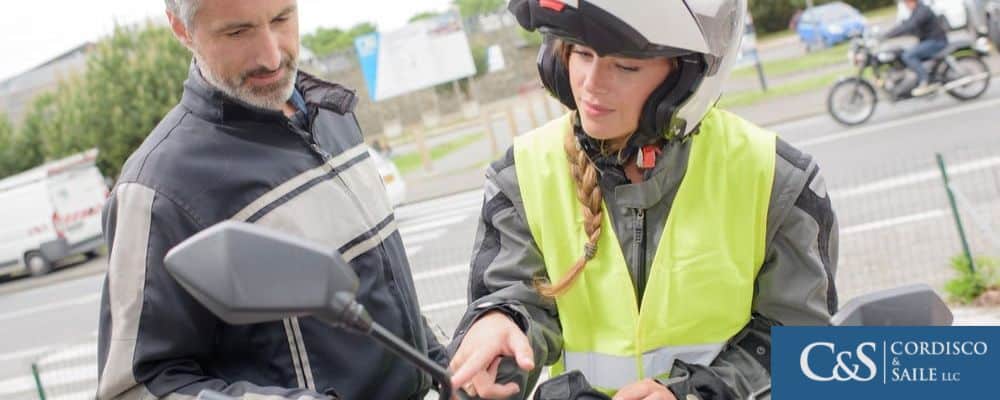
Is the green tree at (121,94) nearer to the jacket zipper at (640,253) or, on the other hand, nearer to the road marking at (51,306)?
the road marking at (51,306)

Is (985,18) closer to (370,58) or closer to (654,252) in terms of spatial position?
(370,58)

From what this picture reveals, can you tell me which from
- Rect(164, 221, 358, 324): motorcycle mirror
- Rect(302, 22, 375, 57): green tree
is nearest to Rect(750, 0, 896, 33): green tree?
Rect(164, 221, 358, 324): motorcycle mirror

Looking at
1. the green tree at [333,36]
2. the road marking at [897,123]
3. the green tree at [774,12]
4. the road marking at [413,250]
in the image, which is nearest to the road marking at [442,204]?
the road marking at [413,250]

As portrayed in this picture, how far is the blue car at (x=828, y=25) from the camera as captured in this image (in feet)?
94.1

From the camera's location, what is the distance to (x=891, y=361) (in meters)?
1.12

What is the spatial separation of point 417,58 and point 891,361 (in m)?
17.9

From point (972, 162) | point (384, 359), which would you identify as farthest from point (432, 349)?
point (972, 162)

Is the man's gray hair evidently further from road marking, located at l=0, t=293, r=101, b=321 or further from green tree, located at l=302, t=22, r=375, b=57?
green tree, located at l=302, t=22, r=375, b=57

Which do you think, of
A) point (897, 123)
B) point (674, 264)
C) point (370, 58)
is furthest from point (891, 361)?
point (370, 58)

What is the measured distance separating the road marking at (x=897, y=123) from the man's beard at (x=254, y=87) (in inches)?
440

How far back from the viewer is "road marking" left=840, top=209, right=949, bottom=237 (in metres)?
8.41

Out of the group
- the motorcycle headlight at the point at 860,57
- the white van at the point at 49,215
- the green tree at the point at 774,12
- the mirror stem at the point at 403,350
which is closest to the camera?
the mirror stem at the point at 403,350

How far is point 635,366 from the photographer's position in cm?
177

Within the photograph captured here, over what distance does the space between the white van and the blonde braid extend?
18337 millimetres
